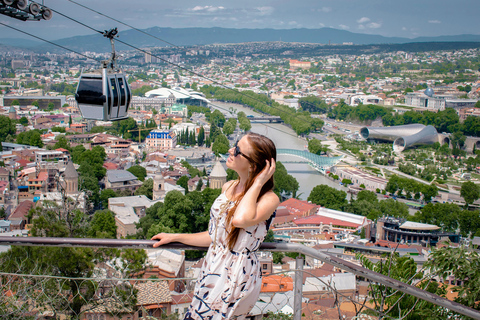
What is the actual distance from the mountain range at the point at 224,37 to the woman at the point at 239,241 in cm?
7330

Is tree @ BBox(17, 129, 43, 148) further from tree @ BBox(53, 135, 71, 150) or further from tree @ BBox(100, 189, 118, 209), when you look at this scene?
tree @ BBox(100, 189, 118, 209)

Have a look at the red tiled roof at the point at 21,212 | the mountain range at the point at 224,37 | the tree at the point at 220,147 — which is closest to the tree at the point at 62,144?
the tree at the point at 220,147

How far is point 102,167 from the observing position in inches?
495

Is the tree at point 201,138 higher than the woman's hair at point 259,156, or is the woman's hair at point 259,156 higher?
the woman's hair at point 259,156

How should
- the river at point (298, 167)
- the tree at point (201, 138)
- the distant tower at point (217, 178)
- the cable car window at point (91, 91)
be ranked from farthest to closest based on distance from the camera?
1. the tree at point (201, 138)
2. the river at point (298, 167)
3. the distant tower at point (217, 178)
4. the cable car window at point (91, 91)

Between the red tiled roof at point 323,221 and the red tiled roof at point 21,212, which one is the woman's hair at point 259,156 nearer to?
the red tiled roof at point 323,221

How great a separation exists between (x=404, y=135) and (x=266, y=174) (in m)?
19.4

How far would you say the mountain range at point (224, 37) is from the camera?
7644cm

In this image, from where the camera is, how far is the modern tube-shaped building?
59.5 feet

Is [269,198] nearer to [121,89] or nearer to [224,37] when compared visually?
[121,89]

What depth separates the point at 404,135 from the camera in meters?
19.2

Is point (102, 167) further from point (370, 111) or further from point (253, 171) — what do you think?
point (370, 111)

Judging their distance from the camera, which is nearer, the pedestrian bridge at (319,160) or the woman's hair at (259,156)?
the woman's hair at (259,156)

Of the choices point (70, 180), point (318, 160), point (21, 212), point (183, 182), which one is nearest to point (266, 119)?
point (318, 160)
